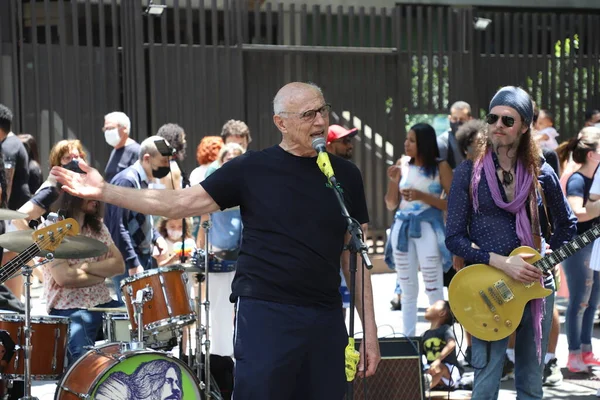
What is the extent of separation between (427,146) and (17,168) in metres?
4.19

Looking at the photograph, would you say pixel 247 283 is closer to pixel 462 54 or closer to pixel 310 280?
pixel 310 280

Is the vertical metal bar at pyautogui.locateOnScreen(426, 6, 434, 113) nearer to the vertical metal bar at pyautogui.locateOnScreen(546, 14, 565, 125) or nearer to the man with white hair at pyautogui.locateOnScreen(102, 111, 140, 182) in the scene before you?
the vertical metal bar at pyautogui.locateOnScreen(546, 14, 565, 125)

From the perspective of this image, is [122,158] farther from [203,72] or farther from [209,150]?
[203,72]

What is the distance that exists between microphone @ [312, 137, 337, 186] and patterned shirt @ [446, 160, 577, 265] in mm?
1529

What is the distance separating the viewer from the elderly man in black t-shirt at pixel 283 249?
4152 millimetres

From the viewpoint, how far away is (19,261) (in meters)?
5.57

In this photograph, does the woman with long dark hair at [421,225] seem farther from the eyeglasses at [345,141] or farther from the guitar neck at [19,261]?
the guitar neck at [19,261]

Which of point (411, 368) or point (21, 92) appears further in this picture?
point (21, 92)

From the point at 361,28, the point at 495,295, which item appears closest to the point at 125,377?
the point at 495,295

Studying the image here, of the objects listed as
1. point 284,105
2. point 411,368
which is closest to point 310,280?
point 284,105

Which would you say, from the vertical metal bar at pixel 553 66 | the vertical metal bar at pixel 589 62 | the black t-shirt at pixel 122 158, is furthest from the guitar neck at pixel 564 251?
the vertical metal bar at pixel 589 62

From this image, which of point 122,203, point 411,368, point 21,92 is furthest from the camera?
point 21,92

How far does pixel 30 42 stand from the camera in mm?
12344

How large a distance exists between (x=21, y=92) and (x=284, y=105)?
8.63 m
